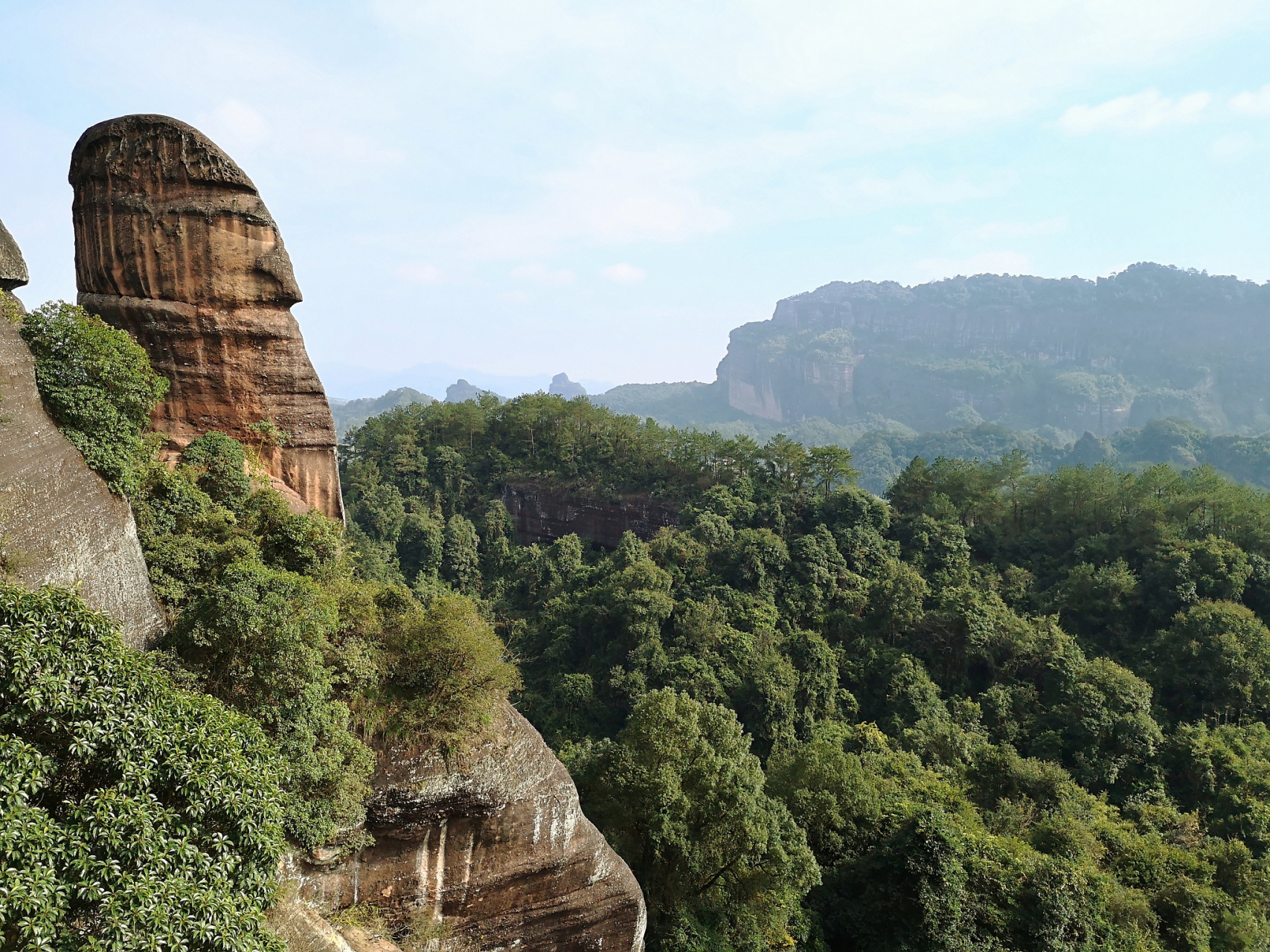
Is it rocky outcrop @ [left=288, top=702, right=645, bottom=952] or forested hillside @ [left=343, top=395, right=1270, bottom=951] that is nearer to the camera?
rocky outcrop @ [left=288, top=702, right=645, bottom=952]

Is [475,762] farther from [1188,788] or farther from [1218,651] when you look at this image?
[1218,651]

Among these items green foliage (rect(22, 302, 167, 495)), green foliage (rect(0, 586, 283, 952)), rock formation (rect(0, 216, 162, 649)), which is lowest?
green foliage (rect(0, 586, 283, 952))

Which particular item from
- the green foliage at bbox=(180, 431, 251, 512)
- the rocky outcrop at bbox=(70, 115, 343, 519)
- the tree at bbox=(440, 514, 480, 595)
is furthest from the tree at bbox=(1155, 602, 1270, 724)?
the green foliage at bbox=(180, 431, 251, 512)

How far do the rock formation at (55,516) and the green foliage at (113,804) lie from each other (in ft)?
10.3

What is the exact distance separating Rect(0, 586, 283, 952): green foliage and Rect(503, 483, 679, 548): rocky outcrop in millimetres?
35254

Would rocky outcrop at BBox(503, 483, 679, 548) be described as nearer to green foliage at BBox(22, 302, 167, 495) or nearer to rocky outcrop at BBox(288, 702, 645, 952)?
rocky outcrop at BBox(288, 702, 645, 952)

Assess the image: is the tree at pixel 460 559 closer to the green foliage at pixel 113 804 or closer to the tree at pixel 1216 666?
the tree at pixel 1216 666

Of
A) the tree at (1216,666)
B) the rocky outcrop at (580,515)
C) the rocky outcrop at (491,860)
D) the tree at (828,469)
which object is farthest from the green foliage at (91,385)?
the tree at (828,469)

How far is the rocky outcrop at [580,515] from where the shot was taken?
1676 inches

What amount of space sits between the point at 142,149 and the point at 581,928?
17.2 m

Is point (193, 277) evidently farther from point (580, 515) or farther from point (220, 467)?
point (580, 515)

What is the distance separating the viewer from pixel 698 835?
50.7 feet

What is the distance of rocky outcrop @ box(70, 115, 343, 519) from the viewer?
572 inches

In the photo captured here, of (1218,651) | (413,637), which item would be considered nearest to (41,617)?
→ (413,637)
